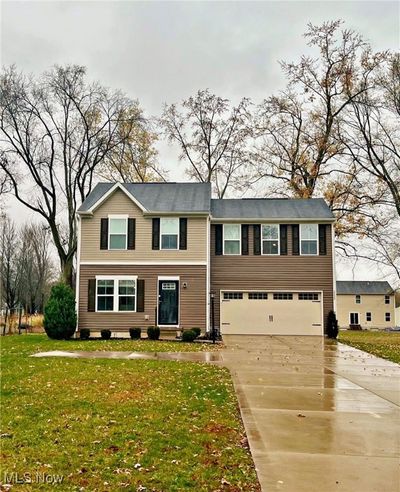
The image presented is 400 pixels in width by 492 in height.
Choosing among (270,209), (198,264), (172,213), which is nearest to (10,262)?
(172,213)

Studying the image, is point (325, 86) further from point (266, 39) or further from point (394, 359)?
point (394, 359)

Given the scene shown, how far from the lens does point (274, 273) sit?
854 inches

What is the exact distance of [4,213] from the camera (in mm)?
27750

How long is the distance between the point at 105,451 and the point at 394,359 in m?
11.1

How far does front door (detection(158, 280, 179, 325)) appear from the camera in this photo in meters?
20.4

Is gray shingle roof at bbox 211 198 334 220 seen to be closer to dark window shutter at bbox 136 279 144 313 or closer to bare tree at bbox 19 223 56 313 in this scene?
dark window shutter at bbox 136 279 144 313

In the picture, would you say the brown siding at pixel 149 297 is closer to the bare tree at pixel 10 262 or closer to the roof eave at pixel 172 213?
the roof eave at pixel 172 213

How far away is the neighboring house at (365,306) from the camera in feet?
190

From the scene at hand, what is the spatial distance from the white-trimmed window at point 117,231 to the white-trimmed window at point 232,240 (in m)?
4.70

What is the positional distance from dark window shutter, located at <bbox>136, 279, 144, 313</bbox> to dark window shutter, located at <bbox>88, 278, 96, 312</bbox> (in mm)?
1903

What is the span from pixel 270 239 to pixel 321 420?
51.3 ft

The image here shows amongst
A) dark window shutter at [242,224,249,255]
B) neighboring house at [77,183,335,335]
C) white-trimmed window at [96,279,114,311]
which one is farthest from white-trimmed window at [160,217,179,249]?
dark window shutter at [242,224,249,255]

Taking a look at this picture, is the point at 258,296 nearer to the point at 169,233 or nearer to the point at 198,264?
the point at 198,264

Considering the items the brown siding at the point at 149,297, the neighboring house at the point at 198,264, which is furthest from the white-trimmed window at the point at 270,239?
the brown siding at the point at 149,297
